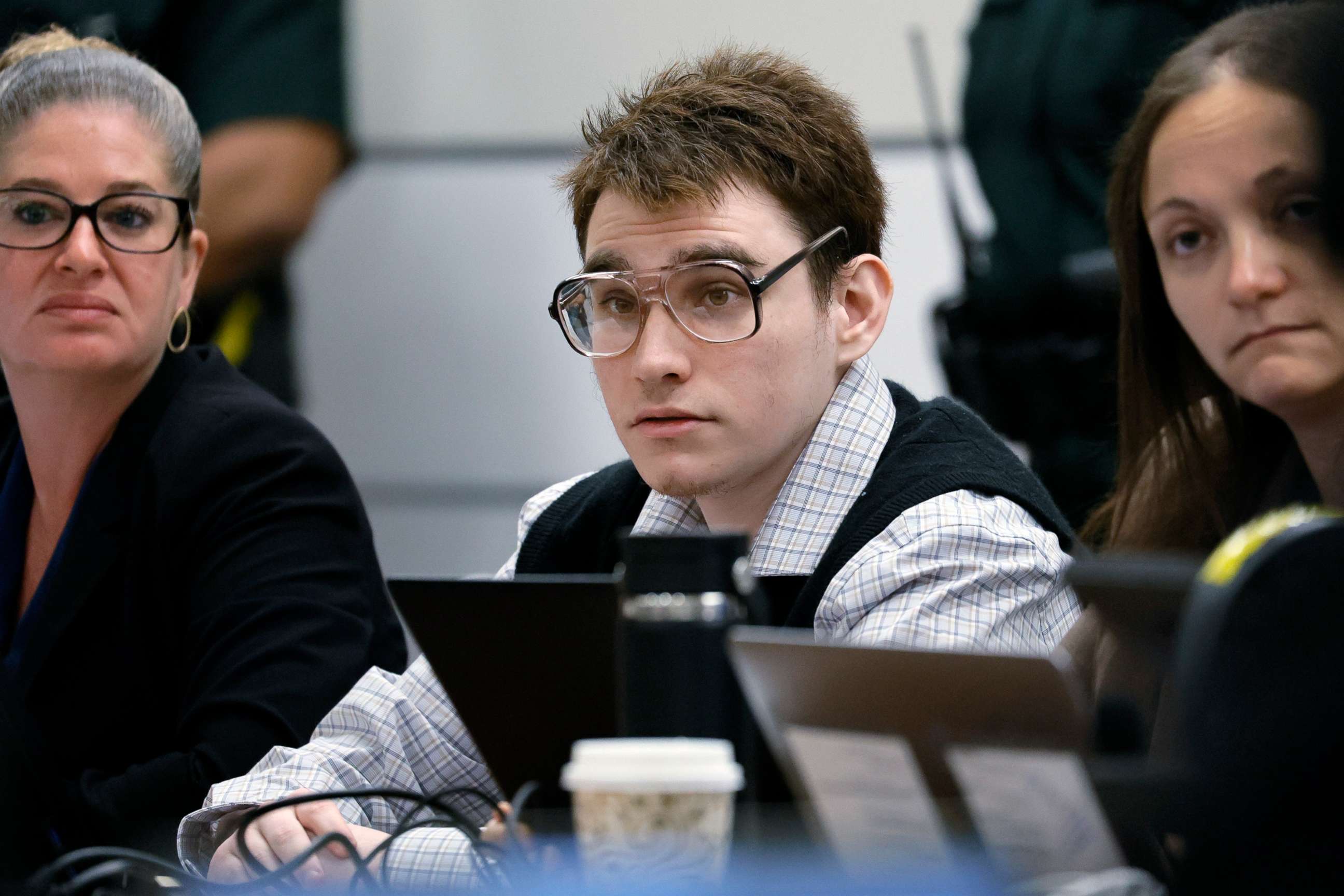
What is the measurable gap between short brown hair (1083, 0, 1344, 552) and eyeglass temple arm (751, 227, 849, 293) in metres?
0.26

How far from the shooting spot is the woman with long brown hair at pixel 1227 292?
50.4 inches

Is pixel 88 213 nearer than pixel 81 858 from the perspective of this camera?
No

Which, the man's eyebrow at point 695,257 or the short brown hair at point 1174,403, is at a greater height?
the man's eyebrow at point 695,257

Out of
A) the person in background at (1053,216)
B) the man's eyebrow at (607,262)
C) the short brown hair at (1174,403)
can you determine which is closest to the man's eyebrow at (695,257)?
the man's eyebrow at (607,262)

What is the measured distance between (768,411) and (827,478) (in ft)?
0.29

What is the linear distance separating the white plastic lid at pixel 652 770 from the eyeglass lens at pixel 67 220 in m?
1.23

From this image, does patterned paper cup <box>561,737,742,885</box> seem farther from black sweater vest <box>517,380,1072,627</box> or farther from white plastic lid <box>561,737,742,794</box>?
black sweater vest <box>517,380,1072,627</box>

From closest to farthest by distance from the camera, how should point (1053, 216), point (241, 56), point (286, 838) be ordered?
point (286, 838)
point (1053, 216)
point (241, 56)

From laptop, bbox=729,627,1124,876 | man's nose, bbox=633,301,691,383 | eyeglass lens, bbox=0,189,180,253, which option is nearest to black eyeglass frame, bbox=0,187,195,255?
eyeglass lens, bbox=0,189,180,253

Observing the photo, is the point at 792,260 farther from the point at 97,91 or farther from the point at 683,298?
the point at 97,91

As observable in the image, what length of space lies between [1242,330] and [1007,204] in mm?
1233

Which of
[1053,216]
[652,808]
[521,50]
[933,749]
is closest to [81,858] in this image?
[652,808]

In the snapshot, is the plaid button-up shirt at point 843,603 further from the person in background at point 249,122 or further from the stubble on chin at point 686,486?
the person in background at point 249,122

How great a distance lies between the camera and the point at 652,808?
75 centimetres
